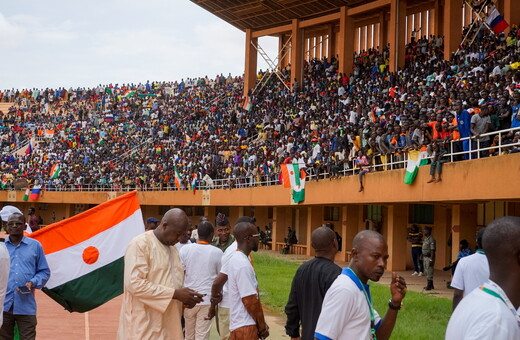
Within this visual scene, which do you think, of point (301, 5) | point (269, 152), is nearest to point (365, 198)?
point (269, 152)

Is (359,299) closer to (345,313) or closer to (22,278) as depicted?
(345,313)

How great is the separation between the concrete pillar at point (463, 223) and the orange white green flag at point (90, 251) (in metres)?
14.8

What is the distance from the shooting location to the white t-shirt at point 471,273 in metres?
5.90

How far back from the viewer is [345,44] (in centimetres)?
3591

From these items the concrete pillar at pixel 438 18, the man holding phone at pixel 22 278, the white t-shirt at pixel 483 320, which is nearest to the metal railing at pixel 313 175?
the man holding phone at pixel 22 278

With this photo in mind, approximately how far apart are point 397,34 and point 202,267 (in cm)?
2631

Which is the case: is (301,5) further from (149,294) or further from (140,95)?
(149,294)

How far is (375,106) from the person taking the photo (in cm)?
2481

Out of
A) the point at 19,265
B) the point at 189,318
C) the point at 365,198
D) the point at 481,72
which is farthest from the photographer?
the point at 365,198

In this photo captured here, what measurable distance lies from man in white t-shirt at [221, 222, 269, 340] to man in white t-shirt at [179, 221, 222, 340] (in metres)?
1.33

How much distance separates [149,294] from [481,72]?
16617 mm

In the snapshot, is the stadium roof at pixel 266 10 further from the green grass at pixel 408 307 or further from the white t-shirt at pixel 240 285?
the white t-shirt at pixel 240 285

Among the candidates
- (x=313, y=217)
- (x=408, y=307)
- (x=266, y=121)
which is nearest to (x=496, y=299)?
(x=408, y=307)

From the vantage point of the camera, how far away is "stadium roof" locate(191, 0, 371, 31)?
123 ft
